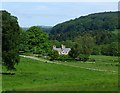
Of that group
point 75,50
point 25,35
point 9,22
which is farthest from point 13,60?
point 25,35

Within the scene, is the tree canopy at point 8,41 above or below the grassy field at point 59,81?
above

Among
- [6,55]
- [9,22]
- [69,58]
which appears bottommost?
[69,58]

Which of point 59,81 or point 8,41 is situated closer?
point 59,81

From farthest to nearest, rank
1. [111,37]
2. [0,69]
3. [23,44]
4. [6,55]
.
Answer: [111,37] → [23,44] → [0,69] → [6,55]

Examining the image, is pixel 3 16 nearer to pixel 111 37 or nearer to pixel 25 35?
pixel 25 35

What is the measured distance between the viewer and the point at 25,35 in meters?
105

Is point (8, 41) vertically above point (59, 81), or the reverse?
point (8, 41)

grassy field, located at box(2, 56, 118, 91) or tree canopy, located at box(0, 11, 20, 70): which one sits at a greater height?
tree canopy, located at box(0, 11, 20, 70)

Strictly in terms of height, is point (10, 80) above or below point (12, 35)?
below

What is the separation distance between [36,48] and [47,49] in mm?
3432

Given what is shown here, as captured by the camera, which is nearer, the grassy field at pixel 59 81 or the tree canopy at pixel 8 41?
the grassy field at pixel 59 81

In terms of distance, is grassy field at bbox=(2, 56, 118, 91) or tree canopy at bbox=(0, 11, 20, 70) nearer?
grassy field at bbox=(2, 56, 118, 91)

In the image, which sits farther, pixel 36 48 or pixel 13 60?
pixel 36 48

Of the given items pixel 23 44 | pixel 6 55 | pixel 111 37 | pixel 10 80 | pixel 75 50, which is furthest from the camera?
pixel 111 37
